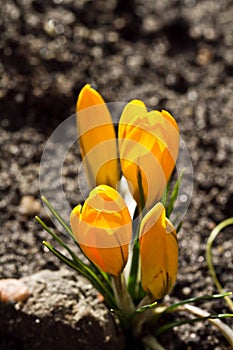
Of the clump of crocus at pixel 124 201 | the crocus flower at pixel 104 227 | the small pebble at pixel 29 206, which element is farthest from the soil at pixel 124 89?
the crocus flower at pixel 104 227

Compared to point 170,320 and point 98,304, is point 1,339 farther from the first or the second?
point 170,320

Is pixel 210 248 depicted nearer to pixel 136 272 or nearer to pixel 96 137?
pixel 136 272

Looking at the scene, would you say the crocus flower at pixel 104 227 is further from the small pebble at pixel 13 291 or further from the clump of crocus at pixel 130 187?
the small pebble at pixel 13 291

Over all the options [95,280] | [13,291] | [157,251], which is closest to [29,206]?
[13,291]

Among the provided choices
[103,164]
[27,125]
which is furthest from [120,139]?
[27,125]

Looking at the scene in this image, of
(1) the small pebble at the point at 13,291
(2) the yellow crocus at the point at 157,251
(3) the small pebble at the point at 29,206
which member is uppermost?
(2) the yellow crocus at the point at 157,251
